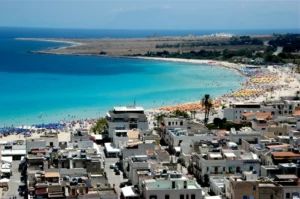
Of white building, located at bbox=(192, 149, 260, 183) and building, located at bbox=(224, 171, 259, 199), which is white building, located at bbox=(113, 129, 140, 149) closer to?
white building, located at bbox=(192, 149, 260, 183)

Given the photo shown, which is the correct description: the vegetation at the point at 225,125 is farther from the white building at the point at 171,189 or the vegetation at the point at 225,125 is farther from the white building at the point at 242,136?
the white building at the point at 171,189

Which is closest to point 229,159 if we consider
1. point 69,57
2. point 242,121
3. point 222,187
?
point 222,187

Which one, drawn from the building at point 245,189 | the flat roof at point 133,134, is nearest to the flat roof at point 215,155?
the building at point 245,189

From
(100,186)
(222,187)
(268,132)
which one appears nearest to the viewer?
(100,186)

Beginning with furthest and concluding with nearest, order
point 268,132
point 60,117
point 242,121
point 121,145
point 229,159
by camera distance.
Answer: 1. point 60,117
2. point 242,121
3. point 268,132
4. point 121,145
5. point 229,159

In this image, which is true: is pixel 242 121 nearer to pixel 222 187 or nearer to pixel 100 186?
pixel 222 187

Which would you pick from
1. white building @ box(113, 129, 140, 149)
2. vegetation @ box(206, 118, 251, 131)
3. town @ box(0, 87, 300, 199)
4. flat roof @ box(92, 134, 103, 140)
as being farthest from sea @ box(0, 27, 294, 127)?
white building @ box(113, 129, 140, 149)

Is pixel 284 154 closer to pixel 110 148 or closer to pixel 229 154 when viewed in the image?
pixel 229 154
